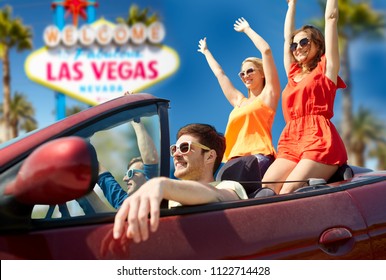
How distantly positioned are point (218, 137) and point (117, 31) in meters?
15.8

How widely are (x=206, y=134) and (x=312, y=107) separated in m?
0.90

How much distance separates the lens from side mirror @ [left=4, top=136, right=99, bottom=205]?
1.47m

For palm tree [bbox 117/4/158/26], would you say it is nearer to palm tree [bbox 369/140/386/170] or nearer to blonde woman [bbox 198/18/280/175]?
palm tree [bbox 369/140/386/170]

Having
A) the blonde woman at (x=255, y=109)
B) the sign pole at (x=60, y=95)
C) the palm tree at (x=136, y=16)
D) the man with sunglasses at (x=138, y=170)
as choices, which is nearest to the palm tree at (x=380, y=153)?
the palm tree at (x=136, y=16)

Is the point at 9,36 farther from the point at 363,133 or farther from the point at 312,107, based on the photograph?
the point at 312,107

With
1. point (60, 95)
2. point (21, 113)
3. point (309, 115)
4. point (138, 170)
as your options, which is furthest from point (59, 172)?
point (21, 113)

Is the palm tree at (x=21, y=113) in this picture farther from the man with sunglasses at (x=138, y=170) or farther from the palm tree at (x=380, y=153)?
the man with sunglasses at (x=138, y=170)

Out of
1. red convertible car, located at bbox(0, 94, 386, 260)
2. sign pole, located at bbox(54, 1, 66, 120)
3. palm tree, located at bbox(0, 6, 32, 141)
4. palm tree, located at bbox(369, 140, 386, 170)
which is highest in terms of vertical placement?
palm tree, located at bbox(0, 6, 32, 141)

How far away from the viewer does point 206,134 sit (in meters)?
2.38

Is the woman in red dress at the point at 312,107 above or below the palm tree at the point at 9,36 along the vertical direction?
below

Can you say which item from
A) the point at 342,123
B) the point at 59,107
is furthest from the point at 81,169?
the point at 342,123

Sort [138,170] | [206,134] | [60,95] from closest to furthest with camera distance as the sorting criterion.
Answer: [138,170]
[206,134]
[60,95]

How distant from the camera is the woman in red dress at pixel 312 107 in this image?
2.78 metres

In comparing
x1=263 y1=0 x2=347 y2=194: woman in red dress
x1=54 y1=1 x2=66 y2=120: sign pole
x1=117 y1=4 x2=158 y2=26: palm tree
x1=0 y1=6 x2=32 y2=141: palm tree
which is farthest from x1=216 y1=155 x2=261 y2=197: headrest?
x1=0 y1=6 x2=32 y2=141: palm tree
